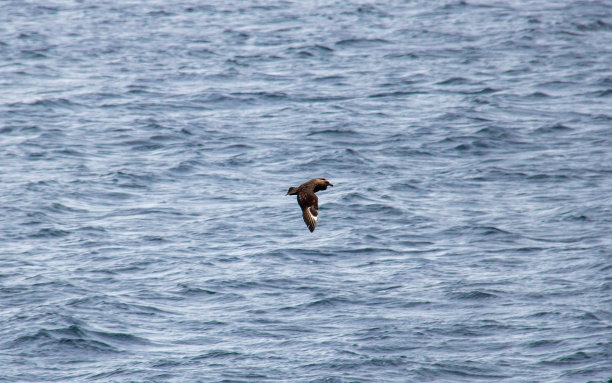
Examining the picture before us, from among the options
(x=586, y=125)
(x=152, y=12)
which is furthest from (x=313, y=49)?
(x=586, y=125)

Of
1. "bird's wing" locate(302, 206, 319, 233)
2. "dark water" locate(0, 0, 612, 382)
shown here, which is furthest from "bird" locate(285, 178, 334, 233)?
"dark water" locate(0, 0, 612, 382)

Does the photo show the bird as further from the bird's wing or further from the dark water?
the dark water

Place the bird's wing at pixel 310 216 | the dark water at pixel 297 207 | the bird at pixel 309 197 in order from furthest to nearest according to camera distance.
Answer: the dark water at pixel 297 207
the bird at pixel 309 197
the bird's wing at pixel 310 216

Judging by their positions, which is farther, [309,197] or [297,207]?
[297,207]

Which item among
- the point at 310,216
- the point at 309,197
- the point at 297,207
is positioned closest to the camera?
the point at 310,216

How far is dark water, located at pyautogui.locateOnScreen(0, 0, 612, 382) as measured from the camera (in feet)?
60.8

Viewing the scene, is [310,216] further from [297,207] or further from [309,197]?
[297,207]

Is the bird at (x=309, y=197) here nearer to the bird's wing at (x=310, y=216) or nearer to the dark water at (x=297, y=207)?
the bird's wing at (x=310, y=216)

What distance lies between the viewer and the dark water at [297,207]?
1853 cm

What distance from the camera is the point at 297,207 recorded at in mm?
25031

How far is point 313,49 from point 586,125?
13.7 m

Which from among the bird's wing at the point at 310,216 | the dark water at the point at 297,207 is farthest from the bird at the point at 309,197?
the dark water at the point at 297,207

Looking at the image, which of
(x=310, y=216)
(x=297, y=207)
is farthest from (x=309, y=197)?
(x=297, y=207)

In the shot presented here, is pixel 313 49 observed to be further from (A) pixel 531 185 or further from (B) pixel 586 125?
(A) pixel 531 185
